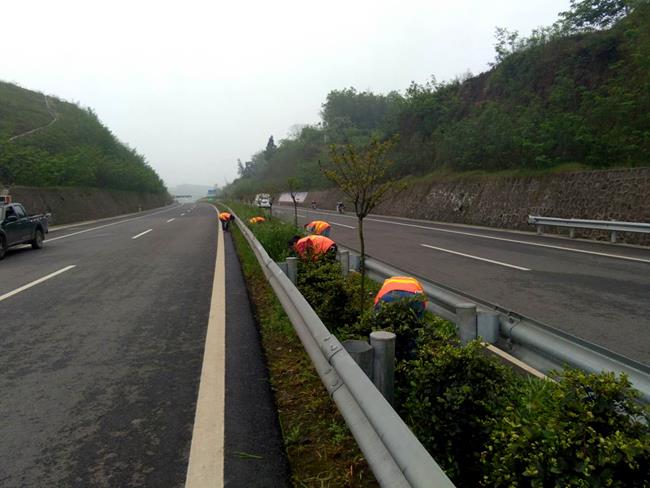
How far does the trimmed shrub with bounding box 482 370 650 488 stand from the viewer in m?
1.64

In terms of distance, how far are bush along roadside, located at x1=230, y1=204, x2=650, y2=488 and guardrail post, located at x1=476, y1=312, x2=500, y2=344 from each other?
0.89 feet

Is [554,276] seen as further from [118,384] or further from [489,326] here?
[118,384]

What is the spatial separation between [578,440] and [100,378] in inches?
151

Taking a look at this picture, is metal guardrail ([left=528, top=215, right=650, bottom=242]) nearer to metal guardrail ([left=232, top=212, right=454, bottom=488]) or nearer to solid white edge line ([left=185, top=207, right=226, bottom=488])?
solid white edge line ([left=185, top=207, right=226, bottom=488])

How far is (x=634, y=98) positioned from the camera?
54.7 ft

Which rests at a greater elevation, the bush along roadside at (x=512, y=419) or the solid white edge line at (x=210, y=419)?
the bush along roadside at (x=512, y=419)

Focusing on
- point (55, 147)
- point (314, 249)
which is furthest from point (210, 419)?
point (55, 147)

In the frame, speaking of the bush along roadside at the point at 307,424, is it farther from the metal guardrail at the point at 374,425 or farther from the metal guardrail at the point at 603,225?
the metal guardrail at the point at 603,225

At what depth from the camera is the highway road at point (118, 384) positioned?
260 cm

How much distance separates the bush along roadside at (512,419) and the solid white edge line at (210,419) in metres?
1.28

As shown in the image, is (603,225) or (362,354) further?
(603,225)

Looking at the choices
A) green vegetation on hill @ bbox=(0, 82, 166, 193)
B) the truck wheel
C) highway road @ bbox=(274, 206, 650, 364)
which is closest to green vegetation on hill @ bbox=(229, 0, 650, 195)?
highway road @ bbox=(274, 206, 650, 364)

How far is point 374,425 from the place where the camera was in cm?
188

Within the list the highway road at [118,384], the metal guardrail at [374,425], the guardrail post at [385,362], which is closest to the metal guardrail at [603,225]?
the highway road at [118,384]
